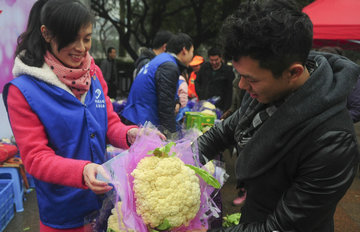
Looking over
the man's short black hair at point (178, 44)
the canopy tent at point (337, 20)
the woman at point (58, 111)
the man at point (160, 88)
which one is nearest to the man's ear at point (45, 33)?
the woman at point (58, 111)

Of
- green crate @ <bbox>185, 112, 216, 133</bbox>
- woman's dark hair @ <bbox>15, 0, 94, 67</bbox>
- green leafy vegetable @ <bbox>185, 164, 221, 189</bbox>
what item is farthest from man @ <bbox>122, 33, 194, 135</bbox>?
green leafy vegetable @ <bbox>185, 164, 221, 189</bbox>

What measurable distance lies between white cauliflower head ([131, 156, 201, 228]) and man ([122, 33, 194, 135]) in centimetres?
199

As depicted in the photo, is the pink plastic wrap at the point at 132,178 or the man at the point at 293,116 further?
the pink plastic wrap at the point at 132,178

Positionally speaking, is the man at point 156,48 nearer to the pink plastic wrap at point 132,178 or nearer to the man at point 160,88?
the man at point 160,88

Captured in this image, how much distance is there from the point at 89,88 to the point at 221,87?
13.1ft

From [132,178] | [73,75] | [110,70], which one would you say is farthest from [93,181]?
[110,70]

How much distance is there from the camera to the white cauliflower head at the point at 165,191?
1056 mm

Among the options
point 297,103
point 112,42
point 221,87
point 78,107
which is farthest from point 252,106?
point 112,42

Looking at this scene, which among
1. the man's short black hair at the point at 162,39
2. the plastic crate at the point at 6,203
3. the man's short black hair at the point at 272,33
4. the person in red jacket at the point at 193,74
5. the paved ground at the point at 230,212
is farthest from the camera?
the person in red jacket at the point at 193,74

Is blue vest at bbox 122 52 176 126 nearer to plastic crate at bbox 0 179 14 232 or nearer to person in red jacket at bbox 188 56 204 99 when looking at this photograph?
plastic crate at bbox 0 179 14 232

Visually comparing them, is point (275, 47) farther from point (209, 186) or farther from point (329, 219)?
point (329, 219)

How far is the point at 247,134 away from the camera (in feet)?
3.99

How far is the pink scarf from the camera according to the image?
4.41 feet

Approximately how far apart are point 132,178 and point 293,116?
662mm
